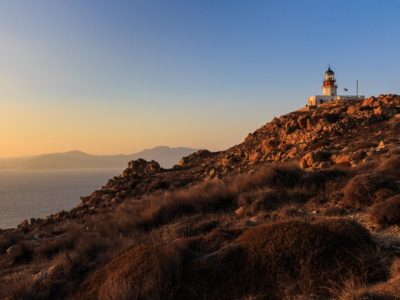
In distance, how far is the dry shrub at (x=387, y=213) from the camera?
838 centimetres

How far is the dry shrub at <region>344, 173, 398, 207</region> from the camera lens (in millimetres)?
10680

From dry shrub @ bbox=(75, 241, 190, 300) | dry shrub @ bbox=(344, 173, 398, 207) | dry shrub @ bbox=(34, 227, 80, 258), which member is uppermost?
dry shrub @ bbox=(344, 173, 398, 207)

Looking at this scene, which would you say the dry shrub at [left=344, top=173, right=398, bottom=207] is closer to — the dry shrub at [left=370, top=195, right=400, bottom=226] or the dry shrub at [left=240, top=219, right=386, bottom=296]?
the dry shrub at [left=370, top=195, right=400, bottom=226]

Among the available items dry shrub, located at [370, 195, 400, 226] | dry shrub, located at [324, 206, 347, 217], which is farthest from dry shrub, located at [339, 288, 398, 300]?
dry shrub, located at [324, 206, 347, 217]

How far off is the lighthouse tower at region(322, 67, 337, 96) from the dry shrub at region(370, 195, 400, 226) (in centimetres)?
5516

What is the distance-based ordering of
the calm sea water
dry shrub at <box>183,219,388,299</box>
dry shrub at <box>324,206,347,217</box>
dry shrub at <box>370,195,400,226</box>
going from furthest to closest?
the calm sea water → dry shrub at <box>324,206,347,217</box> → dry shrub at <box>370,195,400,226</box> → dry shrub at <box>183,219,388,299</box>

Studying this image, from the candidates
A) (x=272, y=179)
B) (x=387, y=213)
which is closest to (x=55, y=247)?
(x=272, y=179)

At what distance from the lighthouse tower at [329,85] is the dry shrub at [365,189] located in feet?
173

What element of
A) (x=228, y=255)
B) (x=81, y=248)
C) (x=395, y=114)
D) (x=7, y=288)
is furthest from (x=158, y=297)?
(x=395, y=114)

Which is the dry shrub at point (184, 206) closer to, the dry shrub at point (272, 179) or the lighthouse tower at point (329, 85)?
the dry shrub at point (272, 179)

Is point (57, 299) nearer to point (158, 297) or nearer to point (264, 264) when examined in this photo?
point (158, 297)

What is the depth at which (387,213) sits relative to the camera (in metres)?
8.46

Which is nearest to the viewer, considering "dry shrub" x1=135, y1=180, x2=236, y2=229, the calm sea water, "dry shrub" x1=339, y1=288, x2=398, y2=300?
"dry shrub" x1=339, y1=288, x2=398, y2=300

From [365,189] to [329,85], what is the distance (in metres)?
53.9
